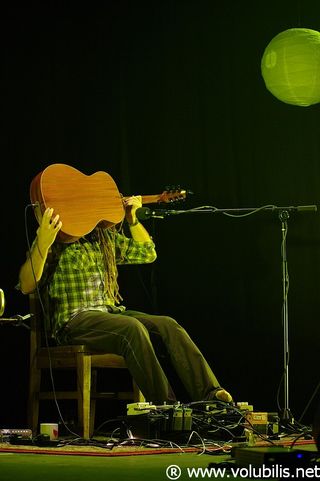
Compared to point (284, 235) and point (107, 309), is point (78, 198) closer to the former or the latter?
point (107, 309)

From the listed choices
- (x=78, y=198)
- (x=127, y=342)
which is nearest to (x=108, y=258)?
(x=78, y=198)

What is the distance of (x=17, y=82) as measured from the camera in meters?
4.99

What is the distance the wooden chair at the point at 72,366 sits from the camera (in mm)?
3967

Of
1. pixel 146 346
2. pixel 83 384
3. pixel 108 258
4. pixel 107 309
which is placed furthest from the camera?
pixel 108 258

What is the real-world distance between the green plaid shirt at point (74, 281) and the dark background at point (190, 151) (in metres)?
0.73

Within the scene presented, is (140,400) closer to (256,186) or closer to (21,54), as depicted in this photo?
(256,186)

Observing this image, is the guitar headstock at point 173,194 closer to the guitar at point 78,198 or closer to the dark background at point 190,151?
the guitar at point 78,198

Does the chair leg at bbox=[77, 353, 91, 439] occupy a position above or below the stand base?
above

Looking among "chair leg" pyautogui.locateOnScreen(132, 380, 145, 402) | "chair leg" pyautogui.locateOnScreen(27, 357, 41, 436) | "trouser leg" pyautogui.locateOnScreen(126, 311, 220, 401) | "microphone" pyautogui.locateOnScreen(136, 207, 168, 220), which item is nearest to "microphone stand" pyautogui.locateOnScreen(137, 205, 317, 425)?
"microphone" pyautogui.locateOnScreen(136, 207, 168, 220)

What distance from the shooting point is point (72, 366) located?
13.4 ft

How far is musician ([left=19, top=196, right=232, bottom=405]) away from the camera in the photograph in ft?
12.7

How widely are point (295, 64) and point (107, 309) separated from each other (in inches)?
58.5

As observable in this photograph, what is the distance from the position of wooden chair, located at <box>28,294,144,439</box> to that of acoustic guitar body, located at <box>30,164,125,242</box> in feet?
1.61

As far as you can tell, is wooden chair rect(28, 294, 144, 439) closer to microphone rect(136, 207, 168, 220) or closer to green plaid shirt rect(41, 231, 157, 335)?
green plaid shirt rect(41, 231, 157, 335)
